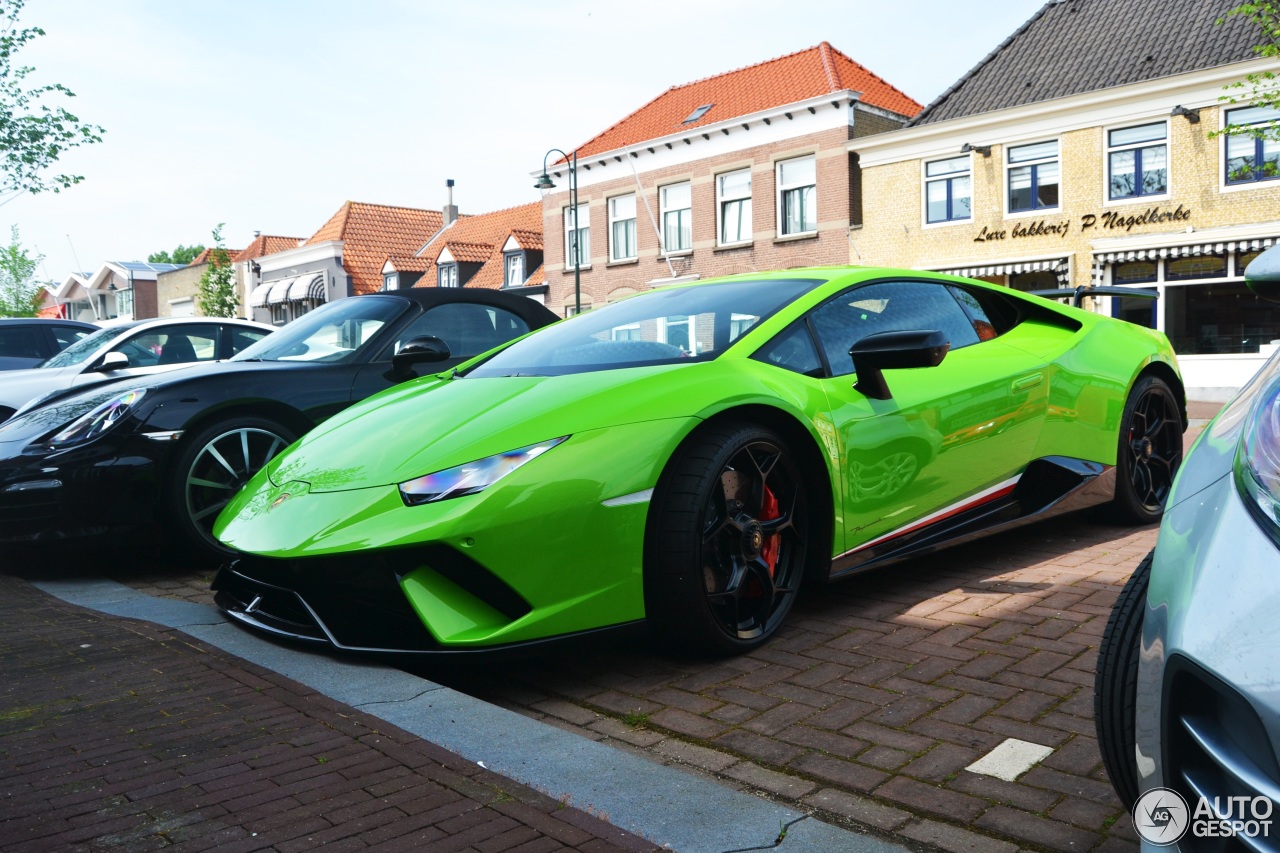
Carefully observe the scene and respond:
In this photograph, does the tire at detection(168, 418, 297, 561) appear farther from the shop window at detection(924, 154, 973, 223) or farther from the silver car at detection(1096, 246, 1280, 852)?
the shop window at detection(924, 154, 973, 223)

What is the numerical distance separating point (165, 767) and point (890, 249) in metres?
24.2

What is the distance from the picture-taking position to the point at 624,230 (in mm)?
31703

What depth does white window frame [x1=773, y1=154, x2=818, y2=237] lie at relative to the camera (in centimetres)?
2659

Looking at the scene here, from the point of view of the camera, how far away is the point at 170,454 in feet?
16.4

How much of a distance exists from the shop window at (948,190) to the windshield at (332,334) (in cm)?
2024

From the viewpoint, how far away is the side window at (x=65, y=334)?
1141cm

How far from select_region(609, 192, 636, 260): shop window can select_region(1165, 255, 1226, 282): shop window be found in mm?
14774

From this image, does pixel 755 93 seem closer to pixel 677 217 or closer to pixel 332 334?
pixel 677 217

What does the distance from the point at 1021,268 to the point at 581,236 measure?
14.4 m

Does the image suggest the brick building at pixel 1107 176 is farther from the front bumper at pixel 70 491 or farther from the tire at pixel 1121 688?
the tire at pixel 1121 688

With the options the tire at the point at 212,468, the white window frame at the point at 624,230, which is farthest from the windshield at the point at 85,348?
the white window frame at the point at 624,230

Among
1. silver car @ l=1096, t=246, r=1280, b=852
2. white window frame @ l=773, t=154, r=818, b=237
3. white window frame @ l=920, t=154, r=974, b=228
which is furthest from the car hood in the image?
white window frame @ l=773, t=154, r=818, b=237

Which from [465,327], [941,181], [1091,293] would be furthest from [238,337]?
[941,181]

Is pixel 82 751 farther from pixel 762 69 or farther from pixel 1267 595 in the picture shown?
pixel 762 69
